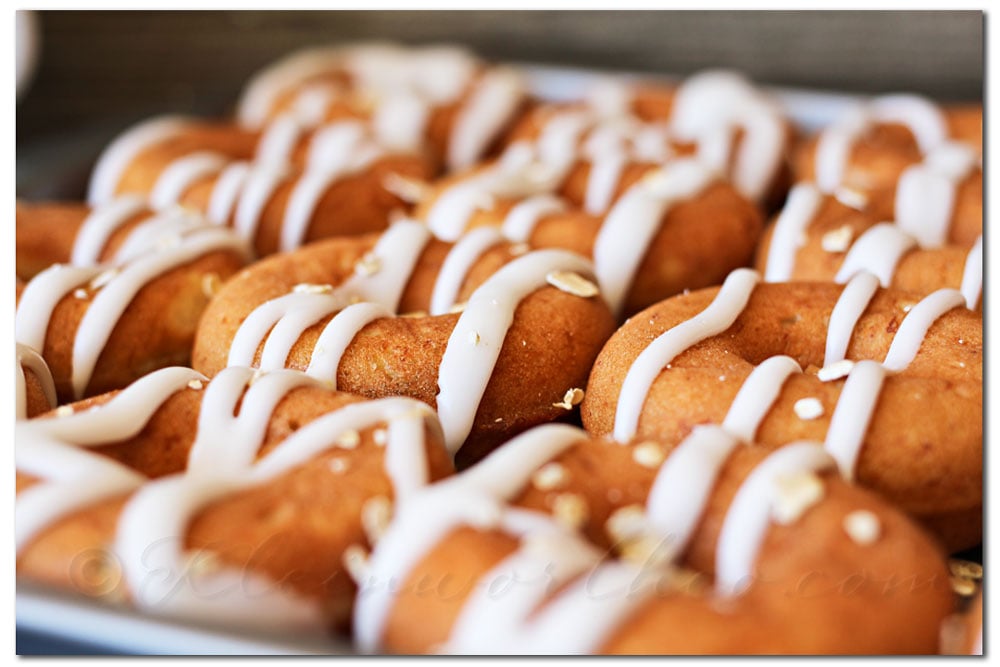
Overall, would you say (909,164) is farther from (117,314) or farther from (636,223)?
(117,314)

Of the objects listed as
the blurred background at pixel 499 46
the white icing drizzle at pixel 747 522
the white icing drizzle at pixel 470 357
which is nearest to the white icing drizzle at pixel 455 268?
the white icing drizzle at pixel 470 357

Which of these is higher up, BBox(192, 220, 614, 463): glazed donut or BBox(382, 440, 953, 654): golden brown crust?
BBox(192, 220, 614, 463): glazed donut

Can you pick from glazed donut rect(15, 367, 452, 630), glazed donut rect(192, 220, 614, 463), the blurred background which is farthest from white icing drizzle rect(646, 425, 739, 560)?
the blurred background

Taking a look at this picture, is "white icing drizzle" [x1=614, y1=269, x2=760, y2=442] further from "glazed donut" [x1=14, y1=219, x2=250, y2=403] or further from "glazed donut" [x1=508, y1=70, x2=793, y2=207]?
"glazed donut" [x1=14, y1=219, x2=250, y2=403]

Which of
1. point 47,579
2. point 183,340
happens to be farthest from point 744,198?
point 47,579

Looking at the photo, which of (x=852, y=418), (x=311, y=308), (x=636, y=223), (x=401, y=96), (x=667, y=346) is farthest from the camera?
(x=401, y=96)

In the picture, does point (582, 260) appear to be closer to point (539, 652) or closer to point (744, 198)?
point (744, 198)

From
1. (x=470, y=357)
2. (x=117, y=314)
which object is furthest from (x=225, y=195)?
(x=470, y=357)
